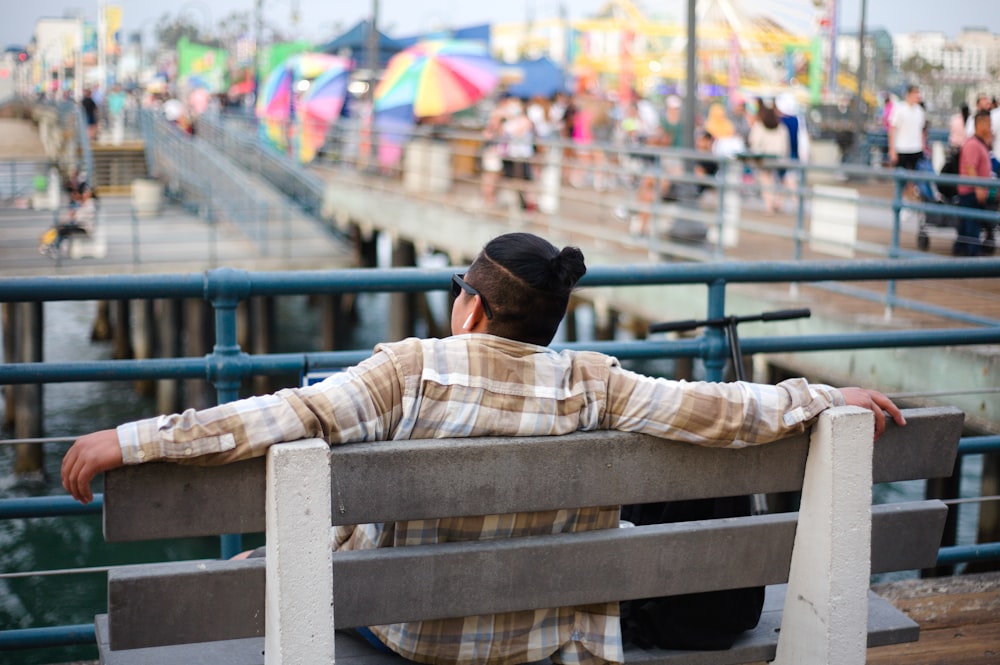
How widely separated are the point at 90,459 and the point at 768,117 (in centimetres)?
1455

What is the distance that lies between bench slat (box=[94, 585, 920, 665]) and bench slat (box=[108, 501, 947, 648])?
217 millimetres

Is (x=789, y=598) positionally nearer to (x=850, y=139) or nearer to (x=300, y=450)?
(x=300, y=450)

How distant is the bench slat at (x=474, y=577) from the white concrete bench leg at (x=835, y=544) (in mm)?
62

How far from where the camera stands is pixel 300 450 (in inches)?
86.1

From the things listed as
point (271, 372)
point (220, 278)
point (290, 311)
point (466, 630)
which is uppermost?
point (220, 278)

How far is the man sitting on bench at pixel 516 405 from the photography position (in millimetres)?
2385

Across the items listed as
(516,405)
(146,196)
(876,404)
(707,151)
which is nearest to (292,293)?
(516,405)

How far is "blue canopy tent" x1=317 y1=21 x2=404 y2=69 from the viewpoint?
34.8m

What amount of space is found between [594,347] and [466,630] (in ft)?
5.06

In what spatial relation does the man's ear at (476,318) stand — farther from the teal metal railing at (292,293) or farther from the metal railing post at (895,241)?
the metal railing post at (895,241)

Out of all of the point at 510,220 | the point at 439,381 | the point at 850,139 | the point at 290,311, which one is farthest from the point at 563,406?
the point at 850,139

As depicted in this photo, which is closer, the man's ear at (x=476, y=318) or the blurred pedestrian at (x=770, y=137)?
the man's ear at (x=476, y=318)

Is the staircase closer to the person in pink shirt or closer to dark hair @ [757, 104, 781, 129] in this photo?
dark hair @ [757, 104, 781, 129]

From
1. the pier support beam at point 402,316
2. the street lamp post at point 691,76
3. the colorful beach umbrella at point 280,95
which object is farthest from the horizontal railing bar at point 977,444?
the colorful beach umbrella at point 280,95
